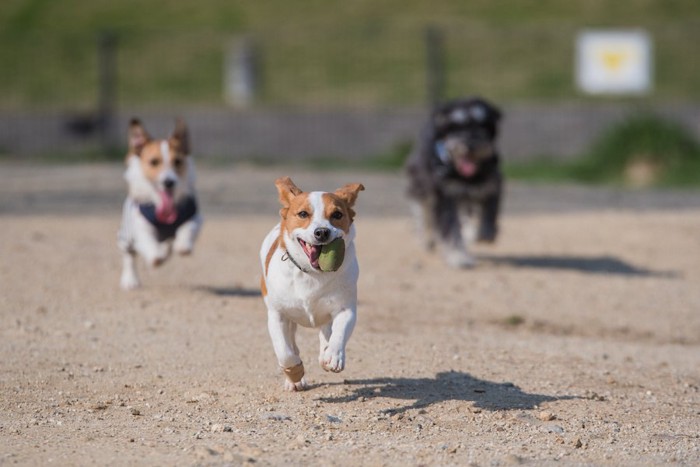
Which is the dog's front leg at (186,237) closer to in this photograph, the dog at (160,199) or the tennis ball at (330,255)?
the dog at (160,199)

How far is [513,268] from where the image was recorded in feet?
33.1

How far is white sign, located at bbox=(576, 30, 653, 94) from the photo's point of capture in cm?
2147

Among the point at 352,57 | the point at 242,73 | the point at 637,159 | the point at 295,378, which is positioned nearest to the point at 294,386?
the point at 295,378

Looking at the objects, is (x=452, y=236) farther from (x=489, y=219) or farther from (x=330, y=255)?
(x=330, y=255)

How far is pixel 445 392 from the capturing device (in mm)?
6098

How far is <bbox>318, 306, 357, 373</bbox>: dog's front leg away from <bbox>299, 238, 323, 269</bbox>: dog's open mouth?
31 centimetres

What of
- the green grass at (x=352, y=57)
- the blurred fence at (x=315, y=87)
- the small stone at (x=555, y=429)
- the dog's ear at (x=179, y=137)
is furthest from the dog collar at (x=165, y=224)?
the green grass at (x=352, y=57)

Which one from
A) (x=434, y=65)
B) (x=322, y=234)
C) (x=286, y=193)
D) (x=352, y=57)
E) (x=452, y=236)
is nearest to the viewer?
(x=322, y=234)

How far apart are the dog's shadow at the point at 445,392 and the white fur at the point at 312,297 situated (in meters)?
0.39

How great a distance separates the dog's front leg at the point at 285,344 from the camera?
223 inches

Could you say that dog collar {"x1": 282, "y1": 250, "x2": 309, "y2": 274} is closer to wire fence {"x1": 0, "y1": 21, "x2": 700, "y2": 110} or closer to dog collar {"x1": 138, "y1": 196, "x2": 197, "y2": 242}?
dog collar {"x1": 138, "y1": 196, "x2": 197, "y2": 242}

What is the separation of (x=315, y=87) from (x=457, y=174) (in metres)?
13.4

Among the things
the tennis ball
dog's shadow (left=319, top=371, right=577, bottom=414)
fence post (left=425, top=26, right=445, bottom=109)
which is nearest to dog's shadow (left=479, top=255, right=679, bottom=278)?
dog's shadow (left=319, top=371, right=577, bottom=414)

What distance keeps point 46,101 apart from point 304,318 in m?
18.4
